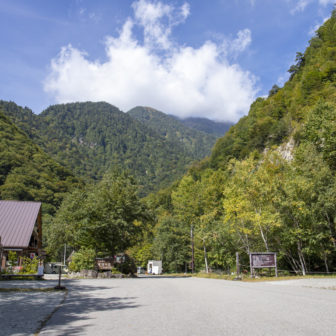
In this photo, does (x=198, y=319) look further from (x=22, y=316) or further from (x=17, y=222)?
(x=17, y=222)

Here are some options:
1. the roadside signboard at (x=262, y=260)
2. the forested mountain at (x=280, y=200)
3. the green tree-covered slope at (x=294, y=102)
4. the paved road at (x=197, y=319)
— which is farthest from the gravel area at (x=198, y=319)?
the green tree-covered slope at (x=294, y=102)

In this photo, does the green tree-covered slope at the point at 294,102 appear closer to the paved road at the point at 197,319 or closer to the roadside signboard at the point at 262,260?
the roadside signboard at the point at 262,260

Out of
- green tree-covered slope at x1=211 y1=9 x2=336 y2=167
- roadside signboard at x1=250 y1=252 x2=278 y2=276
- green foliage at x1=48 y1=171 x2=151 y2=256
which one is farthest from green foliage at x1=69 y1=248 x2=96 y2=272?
Result: green tree-covered slope at x1=211 y1=9 x2=336 y2=167

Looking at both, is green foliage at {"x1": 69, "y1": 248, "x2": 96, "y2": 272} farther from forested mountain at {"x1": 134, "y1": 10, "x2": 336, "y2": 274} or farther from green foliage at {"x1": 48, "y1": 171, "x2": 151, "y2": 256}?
forested mountain at {"x1": 134, "y1": 10, "x2": 336, "y2": 274}

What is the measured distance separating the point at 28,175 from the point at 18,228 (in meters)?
74.7

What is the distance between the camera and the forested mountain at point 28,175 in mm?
87812

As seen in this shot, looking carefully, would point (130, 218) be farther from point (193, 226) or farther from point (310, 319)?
point (310, 319)

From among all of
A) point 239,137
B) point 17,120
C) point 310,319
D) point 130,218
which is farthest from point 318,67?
point 17,120

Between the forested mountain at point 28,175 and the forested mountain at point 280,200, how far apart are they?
49646 millimetres

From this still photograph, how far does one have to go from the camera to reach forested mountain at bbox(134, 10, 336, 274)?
23531 millimetres

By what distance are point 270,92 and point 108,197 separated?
76.9 m

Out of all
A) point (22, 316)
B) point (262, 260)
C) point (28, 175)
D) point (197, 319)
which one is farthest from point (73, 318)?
point (28, 175)

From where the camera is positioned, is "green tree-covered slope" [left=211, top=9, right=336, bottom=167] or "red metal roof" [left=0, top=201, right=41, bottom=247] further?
"green tree-covered slope" [left=211, top=9, right=336, bottom=167]

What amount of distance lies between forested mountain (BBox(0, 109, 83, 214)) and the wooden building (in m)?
58.6
